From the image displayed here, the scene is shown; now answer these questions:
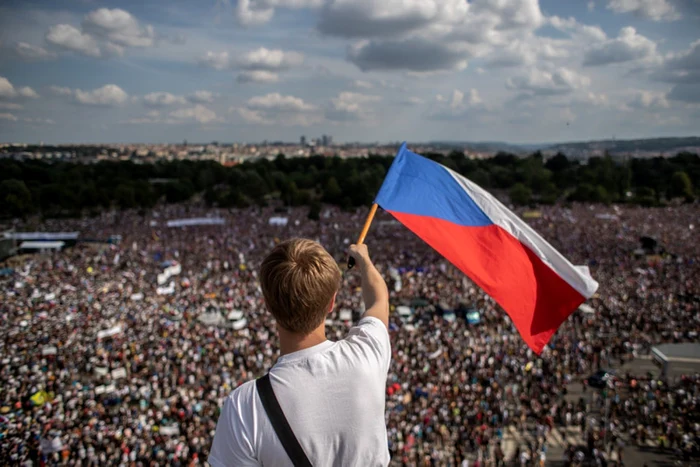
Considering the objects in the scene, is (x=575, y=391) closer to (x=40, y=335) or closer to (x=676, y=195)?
(x=40, y=335)

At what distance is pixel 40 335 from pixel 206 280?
7.67m

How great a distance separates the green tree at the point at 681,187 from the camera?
52.2 metres

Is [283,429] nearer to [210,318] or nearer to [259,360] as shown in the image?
[259,360]

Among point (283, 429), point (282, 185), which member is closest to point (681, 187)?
point (282, 185)

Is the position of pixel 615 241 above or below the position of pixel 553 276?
below

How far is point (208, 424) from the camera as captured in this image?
9.88 meters

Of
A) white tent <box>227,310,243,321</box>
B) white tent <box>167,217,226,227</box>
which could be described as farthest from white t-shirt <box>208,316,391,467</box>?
white tent <box>167,217,226,227</box>

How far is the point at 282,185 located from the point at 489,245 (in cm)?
5409

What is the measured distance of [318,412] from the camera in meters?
1.37

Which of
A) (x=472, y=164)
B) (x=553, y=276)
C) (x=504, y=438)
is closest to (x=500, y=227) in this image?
(x=553, y=276)

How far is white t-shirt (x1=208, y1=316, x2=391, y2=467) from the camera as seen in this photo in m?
1.33

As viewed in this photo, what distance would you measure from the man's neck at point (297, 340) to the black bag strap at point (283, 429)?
0.56 ft

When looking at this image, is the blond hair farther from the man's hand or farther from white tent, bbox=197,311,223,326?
white tent, bbox=197,311,223,326

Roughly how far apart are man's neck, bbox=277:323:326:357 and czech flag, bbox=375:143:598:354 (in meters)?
2.74
